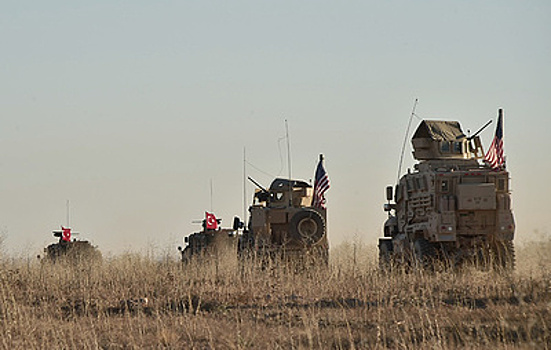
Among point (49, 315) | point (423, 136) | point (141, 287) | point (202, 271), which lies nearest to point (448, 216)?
point (423, 136)

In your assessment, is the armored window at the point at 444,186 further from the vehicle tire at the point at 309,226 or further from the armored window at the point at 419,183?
the vehicle tire at the point at 309,226

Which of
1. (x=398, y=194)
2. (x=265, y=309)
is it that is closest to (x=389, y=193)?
(x=398, y=194)

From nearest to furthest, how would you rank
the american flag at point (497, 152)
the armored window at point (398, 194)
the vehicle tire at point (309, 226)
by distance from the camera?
1. the american flag at point (497, 152)
2. the vehicle tire at point (309, 226)
3. the armored window at point (398, 194)

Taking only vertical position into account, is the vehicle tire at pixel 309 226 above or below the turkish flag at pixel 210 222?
below

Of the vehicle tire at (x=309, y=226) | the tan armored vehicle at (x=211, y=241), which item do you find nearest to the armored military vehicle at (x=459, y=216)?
the vehicle tire at (x=309, y=226)

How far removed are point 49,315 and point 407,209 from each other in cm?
1169

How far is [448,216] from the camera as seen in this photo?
69.4 feet

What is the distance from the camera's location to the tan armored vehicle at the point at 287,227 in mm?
23531

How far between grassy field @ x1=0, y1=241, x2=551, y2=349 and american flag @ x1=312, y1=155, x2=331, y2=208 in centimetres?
341

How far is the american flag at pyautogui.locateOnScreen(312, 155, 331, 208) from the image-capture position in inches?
976

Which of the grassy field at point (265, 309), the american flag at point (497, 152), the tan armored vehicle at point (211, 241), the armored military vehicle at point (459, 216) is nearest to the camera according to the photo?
the grassy field at point (265, 309)

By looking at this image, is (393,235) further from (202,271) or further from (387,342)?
(387,342)

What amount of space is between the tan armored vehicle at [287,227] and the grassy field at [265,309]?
6.71ft

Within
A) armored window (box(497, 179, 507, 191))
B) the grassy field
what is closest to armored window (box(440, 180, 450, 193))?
armored window (box(497, 179, 507, 191))
